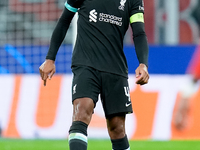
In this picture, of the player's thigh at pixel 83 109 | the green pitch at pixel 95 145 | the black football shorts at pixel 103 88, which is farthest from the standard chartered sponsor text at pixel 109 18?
the green pitch at pixel 95 145

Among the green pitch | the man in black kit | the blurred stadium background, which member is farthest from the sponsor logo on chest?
the blurred stadium background

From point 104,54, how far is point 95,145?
10.8 ft

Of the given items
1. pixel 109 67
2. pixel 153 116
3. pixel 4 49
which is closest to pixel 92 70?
pixel 109 67

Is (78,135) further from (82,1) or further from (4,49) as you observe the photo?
(4,49)

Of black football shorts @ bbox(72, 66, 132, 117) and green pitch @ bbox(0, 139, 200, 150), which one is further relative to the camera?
green pitch @ bbox(0, 139, 200, 150)

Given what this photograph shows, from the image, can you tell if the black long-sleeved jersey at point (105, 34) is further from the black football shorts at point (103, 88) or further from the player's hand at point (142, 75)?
the player's hand at point (142, 75)

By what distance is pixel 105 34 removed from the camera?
14.2ft

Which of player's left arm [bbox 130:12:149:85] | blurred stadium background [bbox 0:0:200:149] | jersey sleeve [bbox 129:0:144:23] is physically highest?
jersey sleeve [bbox 129:0:144:23]

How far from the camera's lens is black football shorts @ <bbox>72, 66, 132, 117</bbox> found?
4.16 m

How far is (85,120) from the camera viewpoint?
159 inches

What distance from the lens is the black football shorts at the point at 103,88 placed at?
4.16 metres

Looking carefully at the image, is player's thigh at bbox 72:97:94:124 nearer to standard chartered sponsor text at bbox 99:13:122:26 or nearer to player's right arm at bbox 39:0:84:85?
player's right arm at bbox 39:0:84:85

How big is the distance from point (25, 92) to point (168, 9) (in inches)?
147

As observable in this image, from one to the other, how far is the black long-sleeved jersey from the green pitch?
2843 millimetres
